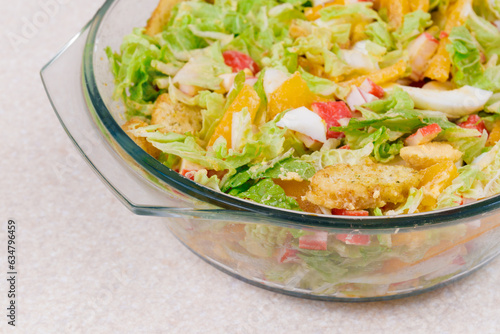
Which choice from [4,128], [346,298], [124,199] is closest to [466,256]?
[346,298]

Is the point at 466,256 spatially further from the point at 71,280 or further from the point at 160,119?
the point at 71,280

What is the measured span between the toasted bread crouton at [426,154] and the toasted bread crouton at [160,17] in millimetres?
910

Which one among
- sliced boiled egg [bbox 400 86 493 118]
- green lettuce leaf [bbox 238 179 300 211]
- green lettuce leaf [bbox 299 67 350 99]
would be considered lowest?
sliced boiled egg [bbox 400 86 493 118]

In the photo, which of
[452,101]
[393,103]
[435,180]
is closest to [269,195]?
[435,180]

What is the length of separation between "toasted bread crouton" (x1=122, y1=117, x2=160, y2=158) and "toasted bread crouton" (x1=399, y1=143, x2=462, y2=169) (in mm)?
628

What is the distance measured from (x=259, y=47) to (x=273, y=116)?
1.20 ft

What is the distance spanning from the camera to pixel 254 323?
146 centimetres

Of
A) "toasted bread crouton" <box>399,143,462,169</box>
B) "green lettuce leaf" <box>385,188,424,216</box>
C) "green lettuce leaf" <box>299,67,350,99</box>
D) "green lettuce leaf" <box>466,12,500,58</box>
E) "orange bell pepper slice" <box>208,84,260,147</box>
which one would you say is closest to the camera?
"green lettuce leaf" <box>385,188,424,216</box>

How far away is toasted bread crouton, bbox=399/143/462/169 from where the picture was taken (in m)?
1.38

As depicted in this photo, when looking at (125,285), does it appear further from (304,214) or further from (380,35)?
(380,35)

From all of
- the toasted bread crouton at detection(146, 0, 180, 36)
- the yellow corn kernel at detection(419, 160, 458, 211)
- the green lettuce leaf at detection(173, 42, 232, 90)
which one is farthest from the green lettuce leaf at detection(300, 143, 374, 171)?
the toasted bread crouton at detection(146, 0, 180, 36)

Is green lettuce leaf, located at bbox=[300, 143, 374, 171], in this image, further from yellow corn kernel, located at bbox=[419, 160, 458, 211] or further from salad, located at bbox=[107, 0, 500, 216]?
yellow corn kernel, located at bbox=[419, 160, 458, 211]

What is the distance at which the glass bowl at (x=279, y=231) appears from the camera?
1.13m

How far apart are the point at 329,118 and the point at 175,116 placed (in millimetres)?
409
